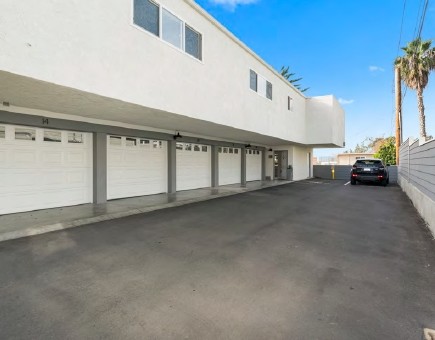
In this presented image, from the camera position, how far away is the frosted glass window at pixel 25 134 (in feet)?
22.5

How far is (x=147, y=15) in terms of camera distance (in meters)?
6.23

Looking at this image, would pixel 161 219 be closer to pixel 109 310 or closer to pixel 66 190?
pixel 66 190

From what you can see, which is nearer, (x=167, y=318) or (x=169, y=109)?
(x=167, y=318)

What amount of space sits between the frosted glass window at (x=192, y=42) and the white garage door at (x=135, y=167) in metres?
4.01

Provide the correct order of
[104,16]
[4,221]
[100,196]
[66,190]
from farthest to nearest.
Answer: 1. [100,196]
2. [66,190]
3. [4,221]
4. [104,16]

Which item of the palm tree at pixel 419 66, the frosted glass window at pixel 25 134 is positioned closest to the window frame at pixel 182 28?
the frosted glass window at pixel 25 134

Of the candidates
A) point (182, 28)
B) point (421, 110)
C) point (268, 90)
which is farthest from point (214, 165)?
point (421, 110)

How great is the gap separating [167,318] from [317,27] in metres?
20.1

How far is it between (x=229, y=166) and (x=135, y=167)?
6.83 m

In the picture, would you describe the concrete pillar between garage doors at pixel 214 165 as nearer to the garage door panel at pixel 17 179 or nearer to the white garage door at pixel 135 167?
→ the white garage door at pixel 135 167

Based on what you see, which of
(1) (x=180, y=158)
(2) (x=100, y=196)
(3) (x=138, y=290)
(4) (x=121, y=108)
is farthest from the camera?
(1) (x=180, y=158)

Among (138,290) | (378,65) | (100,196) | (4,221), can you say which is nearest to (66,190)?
(100,196)

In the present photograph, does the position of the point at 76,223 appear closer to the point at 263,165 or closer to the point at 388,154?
the point at 263,165

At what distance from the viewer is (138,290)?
3146mm
